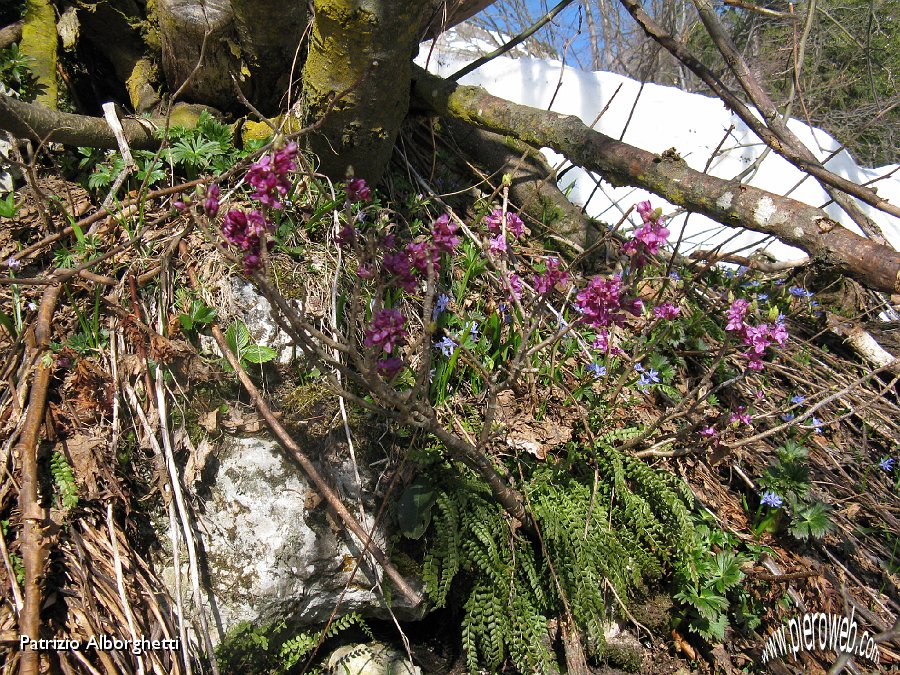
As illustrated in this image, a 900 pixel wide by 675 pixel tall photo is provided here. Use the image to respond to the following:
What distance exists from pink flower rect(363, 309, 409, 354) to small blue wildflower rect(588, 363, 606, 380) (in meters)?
1.37

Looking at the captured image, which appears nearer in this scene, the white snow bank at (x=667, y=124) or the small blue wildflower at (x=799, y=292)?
the small blue wildflower at (x=799, y=292)

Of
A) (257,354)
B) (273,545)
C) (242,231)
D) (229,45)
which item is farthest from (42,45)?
(273,545)

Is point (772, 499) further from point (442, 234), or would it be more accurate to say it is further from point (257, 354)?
point (257, 354)

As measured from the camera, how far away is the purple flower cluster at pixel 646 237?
1.85m

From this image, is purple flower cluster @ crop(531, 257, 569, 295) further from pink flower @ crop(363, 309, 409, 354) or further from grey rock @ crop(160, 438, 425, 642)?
grey rock @ crop(160, 438, 425, 642)

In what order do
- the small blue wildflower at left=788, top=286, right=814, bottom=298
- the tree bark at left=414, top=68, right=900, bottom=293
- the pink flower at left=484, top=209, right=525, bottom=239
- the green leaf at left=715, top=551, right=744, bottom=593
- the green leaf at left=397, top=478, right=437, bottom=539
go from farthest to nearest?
1. the small blue wildflower at left=788, top=286, right=814, bottom=298
2. the pink flower at left=484, top=209, right=525, bottom=239
3. the green leaf at left=715, top=551, right=744, bottom=593
4. the green leaf at left=397, top=478, right=437, bottom=539
5. the tree bark at left=414, top=68, right=900, bottom=293

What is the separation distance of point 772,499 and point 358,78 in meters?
2.62

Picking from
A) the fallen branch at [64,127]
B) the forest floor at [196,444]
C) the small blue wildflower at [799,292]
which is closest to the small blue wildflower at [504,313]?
the forest floor at [196,444]

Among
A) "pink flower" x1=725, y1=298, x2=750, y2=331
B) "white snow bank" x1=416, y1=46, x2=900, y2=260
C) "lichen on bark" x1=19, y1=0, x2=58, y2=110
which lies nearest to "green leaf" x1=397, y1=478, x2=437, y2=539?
"pink flower" x1=725, y1=298, x2=750, y2=331

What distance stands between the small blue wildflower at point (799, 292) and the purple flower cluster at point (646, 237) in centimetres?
218

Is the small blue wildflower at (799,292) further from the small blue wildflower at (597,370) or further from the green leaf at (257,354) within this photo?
the green leaf at (257,354)

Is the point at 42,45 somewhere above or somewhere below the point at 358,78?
above

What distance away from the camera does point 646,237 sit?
185 cm

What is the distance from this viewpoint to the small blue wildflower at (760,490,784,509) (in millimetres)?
2605
